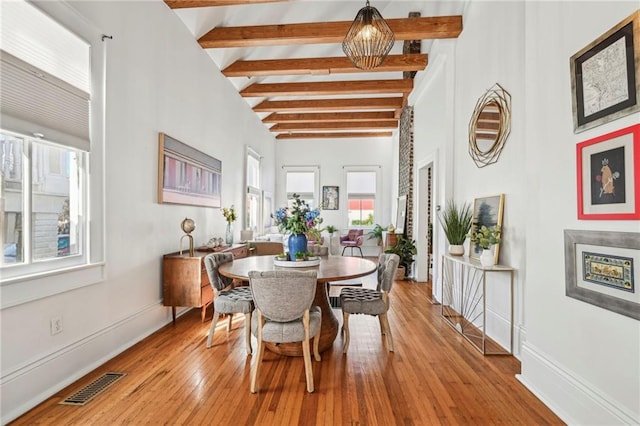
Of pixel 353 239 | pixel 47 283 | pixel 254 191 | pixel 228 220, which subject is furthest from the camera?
pixel 353 239

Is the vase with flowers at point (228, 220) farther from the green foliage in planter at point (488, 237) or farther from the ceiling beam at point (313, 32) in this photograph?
the green foliage in planter at point (488, 237)

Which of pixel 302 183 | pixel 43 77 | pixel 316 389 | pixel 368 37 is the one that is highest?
pixel 368 37

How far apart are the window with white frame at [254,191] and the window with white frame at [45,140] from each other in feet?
14.5

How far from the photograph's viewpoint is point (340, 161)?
10.2 meters

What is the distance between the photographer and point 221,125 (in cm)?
551

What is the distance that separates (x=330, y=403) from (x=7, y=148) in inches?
101

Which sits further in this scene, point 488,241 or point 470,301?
point 470,301

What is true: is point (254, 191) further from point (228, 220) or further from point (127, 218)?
point (127, 218)

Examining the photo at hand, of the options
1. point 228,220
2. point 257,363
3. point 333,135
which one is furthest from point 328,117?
point 257,363

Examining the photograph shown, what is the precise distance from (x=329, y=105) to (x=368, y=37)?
15.8 feet

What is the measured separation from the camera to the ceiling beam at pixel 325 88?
6.36 meters

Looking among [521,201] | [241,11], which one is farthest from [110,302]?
[241,11]

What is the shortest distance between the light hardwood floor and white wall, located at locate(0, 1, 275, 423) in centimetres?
20

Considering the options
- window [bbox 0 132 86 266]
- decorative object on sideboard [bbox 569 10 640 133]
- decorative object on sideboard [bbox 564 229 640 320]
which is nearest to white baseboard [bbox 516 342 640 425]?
decorative object on sideboard [bbox 564 229 640 320]
